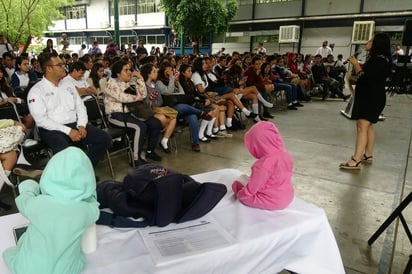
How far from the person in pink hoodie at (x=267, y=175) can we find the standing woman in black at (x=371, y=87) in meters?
2.49

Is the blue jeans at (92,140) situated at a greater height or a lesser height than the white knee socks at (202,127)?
greater

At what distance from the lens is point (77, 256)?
3.76 ft

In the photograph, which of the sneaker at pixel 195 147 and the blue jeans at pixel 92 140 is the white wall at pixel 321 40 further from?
the blue jeans at pixel 92 140

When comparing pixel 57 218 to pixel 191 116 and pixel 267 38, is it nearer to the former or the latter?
pixel 191 116

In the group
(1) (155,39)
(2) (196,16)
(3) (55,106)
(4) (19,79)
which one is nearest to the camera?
(3) (55,106)

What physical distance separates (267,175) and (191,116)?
3.12m

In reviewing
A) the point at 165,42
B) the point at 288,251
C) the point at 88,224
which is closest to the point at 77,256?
the point at 88,224

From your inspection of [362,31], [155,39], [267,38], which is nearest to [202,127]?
[362,31]

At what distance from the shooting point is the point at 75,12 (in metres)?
26.1

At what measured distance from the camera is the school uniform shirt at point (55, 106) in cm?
309

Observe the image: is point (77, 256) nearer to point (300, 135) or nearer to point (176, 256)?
point (176, 256)

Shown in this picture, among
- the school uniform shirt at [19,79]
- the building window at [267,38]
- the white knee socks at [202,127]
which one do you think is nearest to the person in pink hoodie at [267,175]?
the white knee socks at [202,127]

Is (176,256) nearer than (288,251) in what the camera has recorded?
Yes

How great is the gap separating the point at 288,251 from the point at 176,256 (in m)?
0.57
